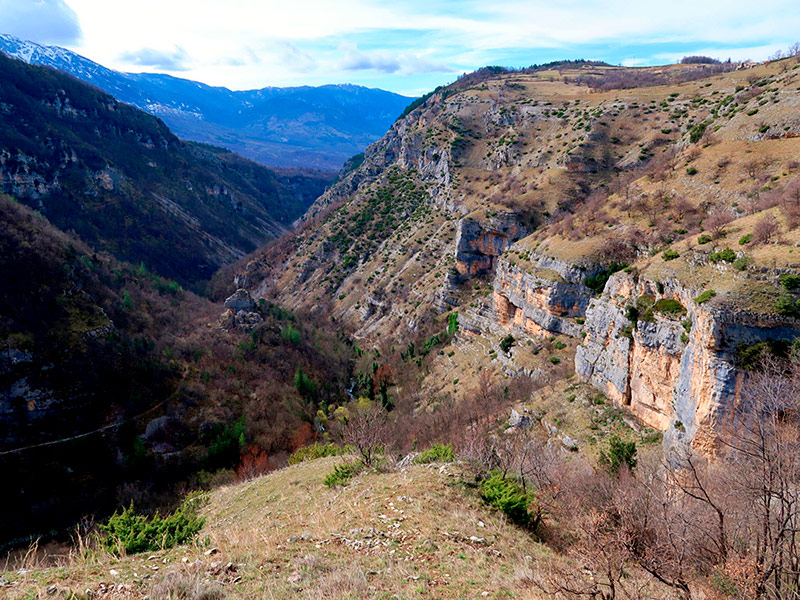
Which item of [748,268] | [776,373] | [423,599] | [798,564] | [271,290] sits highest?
[748,268]

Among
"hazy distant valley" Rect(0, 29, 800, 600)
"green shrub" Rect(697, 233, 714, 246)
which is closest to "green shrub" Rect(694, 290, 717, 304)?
"hazy distant valley" Rect(0, 29, 800, 600)

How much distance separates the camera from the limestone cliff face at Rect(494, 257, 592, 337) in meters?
40.3

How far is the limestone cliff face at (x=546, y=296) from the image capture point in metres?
40.3

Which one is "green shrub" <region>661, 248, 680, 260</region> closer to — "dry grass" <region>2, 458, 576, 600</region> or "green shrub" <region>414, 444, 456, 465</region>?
"green shrub" <region>414, 444, 456, 465</region>

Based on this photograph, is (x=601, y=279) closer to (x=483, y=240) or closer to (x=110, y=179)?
(x=483, y=240)

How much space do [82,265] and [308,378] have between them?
121 ft

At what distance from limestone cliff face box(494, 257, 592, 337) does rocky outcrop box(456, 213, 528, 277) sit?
1540 centimetres

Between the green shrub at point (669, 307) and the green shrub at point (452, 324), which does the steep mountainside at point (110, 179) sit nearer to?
the green shrub at point (452, 324)

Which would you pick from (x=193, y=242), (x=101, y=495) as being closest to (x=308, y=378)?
(x=101, y=495)

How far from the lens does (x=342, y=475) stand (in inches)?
816

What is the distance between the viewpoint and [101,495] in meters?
40.4

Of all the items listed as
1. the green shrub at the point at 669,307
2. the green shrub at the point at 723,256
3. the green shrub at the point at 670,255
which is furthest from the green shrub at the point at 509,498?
the green shrub at the point at 670,255

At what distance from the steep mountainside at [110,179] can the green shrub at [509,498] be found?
12538 cm

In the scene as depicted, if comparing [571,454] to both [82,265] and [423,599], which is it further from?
[82,265]
